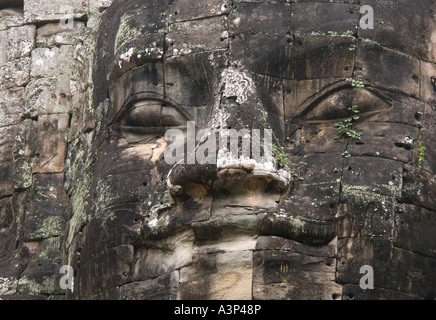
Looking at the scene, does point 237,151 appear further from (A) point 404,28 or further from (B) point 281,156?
(A) point 404,28

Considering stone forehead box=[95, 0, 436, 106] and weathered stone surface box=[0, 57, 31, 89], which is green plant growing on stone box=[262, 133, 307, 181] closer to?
stone forehead box=[95, 0, 436, 106]

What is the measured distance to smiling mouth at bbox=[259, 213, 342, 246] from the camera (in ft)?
34.5

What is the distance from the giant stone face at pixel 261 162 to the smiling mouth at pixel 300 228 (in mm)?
12

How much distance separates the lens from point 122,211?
37.2 feet

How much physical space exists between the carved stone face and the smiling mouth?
0.04 feet

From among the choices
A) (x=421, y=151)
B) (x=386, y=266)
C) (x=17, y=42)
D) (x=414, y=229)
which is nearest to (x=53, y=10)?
(x=17, y=42)

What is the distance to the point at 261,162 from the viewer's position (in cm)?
1069

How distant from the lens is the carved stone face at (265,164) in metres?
10.5

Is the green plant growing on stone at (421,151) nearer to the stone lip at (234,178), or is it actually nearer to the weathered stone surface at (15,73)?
the stone lip at (234,178)

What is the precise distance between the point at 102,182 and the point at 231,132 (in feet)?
4.91

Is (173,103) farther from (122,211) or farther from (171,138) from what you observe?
(122,211)

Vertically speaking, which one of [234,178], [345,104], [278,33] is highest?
[278,33]

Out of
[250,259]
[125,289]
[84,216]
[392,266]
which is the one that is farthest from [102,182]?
[392,266]

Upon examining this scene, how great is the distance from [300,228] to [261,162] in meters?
0.66
